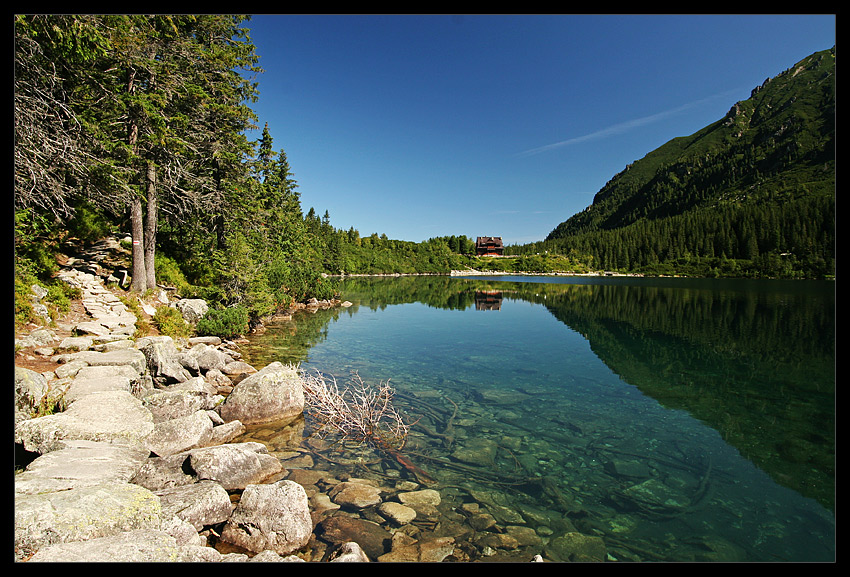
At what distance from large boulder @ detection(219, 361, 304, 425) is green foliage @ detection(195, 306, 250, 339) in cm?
1029

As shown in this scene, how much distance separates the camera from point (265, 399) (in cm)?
1134

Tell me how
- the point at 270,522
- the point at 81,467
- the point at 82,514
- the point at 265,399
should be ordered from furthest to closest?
the point at 265,399
the point at 270,522
the point at 81,467
the point at 82,514

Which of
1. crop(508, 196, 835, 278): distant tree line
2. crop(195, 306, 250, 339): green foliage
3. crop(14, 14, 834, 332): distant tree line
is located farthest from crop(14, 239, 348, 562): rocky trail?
crop(508, 196, 835, 278): distant tree line

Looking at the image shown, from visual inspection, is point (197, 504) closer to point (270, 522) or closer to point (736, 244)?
point (270, 522)

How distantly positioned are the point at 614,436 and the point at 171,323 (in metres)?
18.7

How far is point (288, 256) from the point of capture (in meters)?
44.3

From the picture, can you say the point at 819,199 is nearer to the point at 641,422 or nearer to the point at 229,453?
the point at 641,422

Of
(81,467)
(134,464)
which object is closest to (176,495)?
(134,464)

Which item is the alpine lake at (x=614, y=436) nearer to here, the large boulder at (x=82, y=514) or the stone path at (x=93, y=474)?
the stone path at (x=93, y=474)

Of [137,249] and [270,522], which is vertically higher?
[137,249]

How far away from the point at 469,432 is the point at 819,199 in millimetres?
174946

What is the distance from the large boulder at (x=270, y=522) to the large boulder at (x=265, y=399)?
4995 mm

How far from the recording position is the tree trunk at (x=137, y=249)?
18.4 meters
